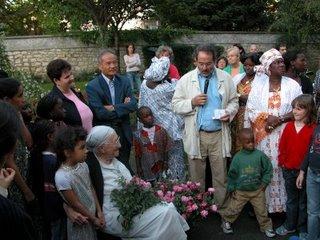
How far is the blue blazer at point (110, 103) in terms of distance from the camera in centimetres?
488

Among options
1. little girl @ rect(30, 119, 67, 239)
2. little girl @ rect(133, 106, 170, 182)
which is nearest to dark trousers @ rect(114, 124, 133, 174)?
little girl @ rect(133, 106, 170, 182)

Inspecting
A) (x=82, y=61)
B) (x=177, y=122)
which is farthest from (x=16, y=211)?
(x=82, y=61)

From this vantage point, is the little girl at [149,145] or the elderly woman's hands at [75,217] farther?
the little girl at [149,145]

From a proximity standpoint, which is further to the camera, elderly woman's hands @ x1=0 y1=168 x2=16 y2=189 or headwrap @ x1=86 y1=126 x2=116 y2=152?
headwrap @ x1=86 y1=126 x2=116 y2=152

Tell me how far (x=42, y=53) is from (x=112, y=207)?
1961 centimetres

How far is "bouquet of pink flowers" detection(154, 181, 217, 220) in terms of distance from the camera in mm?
4461

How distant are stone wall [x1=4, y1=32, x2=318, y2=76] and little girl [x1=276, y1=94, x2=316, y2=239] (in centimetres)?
1831

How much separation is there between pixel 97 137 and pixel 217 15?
22.6m

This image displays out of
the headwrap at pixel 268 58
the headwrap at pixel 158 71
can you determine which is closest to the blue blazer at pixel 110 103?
the headwrap at pixel 158 71

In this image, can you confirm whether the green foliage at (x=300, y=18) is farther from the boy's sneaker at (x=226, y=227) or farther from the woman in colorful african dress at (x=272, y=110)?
the boy's sneaker at (x=226, y=227)

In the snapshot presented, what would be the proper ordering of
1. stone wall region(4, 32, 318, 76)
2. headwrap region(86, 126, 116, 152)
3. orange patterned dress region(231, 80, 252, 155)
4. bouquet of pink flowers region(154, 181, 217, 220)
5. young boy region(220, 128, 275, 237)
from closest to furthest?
headwrap region(86, 126, 116, 152) → bouquet of pink flowers region(154, 181, 217, 220) → young boy region(220, 128, 275, 237) → orange patterned dress region(231, 80, 252, 155) → stone wall region(4, 32, 318, 76)

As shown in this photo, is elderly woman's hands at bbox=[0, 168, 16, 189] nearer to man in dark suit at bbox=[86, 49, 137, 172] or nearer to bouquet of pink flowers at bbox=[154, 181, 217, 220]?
bouquet of pink flowers at bbox=[154, 181, 217, 220]

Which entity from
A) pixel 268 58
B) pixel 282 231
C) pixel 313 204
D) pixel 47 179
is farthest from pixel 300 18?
pixel 47 179

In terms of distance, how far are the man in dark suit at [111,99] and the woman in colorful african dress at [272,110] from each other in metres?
1.45
